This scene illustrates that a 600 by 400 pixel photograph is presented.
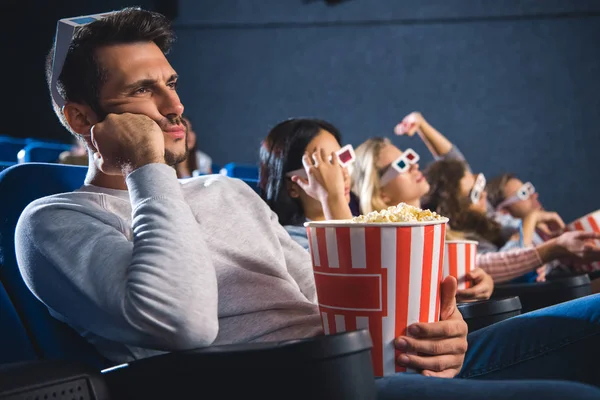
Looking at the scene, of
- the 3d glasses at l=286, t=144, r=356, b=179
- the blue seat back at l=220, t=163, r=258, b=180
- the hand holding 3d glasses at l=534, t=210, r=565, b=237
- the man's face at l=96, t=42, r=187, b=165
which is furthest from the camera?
the hand holding 3d glasses at l=534, t=210, r=565, b=237

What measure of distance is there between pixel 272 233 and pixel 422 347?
1.48 ft

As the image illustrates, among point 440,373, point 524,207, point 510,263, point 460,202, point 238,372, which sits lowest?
point 524,207

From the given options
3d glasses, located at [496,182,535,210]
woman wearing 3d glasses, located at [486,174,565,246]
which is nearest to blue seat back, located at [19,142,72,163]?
woman wearing 3d glasses, located at [486,174,565,246]

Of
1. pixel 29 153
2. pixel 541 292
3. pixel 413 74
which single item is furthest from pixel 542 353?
pixel 413 74

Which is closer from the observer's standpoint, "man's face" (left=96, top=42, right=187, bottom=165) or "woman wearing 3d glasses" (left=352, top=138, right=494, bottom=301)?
"man's face" (left=96, top=42, right=187, bottom=165)

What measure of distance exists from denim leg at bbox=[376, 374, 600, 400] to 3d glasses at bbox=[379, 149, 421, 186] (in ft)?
4.99

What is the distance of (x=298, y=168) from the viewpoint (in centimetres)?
196

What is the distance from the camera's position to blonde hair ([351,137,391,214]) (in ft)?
8.21

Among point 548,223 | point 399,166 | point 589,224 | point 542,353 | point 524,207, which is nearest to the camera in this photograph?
point 542,353

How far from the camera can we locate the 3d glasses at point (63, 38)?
1.27m

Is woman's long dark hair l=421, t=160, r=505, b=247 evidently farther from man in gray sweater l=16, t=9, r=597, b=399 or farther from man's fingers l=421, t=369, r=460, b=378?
man's fingers l=421, t=369, r=460, b=378

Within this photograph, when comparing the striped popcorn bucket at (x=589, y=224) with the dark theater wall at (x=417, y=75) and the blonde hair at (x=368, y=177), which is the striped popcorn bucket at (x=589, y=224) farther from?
the dark theater wall at (x=417, y=75)

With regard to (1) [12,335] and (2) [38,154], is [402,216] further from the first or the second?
(2) [38,154]

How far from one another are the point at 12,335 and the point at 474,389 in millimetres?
799
